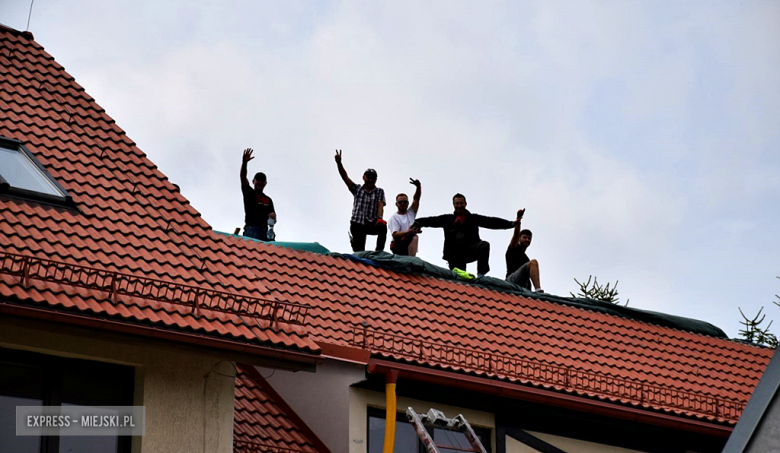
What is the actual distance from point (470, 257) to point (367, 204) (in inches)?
74.2

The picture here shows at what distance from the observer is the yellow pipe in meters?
14.8

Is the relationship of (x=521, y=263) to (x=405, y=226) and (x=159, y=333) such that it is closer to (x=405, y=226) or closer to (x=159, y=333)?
(x=405, y=226)

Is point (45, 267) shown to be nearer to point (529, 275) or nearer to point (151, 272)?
point (151, 272)

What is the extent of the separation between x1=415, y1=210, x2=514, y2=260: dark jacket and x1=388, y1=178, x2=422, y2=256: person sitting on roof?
23 cm

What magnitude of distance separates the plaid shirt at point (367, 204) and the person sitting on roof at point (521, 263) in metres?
2.37

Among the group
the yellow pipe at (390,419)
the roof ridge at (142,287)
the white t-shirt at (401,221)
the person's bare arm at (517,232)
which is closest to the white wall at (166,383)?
the roof ridge at (142,287)

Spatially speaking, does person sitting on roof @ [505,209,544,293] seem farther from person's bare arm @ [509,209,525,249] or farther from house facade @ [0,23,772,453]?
house facade @ [0,23,772,453]

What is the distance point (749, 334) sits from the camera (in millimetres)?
28406

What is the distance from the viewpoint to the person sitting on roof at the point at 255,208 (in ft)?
66.3

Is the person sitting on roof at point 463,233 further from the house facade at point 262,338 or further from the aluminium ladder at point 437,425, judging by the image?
the aluminium ladder at point 437,425

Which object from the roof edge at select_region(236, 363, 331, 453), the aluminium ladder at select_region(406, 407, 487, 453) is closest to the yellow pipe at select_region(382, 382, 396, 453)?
the aluminium ladder at select_region(406, 407, 487, 453)

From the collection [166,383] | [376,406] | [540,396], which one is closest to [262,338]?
[166,383]

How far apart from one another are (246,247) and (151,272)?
483cm

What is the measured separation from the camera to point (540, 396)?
1639 cm
